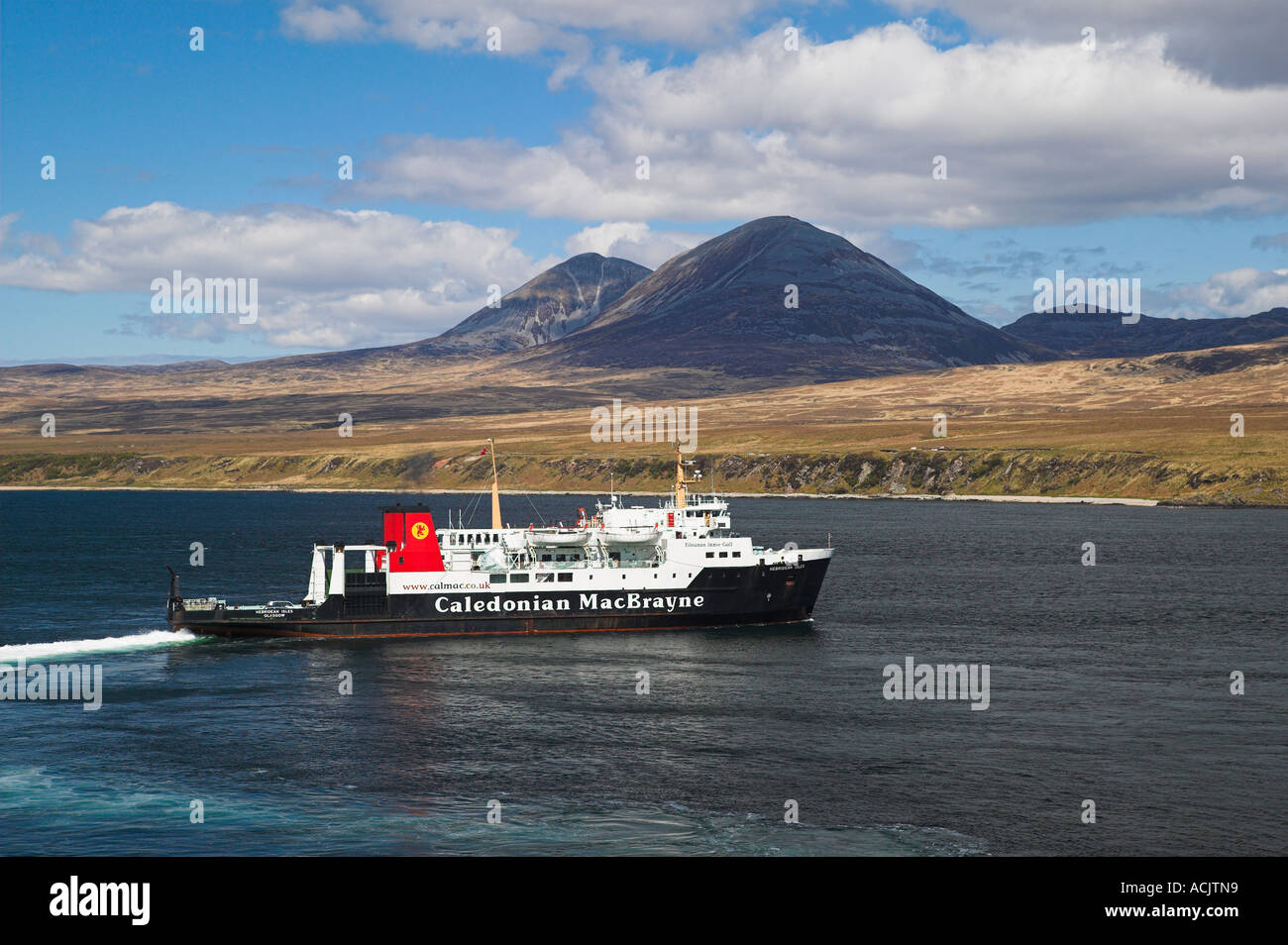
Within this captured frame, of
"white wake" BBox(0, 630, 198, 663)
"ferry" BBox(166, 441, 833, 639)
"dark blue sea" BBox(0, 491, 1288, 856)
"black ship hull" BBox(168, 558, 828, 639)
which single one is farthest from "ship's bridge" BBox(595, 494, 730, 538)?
"white wake" BBox(0, 630, 198, 663)

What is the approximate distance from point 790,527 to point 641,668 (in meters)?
93.1

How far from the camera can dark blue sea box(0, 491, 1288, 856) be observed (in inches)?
1686

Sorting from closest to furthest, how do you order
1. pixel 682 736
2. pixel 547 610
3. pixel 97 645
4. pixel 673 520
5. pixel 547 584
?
pixel 682 736 → pixel 97 645 → pixel 547 610 → pixel 547 584 → pixel 673 520

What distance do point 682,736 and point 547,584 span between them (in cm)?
3089

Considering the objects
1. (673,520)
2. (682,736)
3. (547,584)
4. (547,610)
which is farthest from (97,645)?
(682,736)

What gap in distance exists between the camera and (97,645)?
77.1m

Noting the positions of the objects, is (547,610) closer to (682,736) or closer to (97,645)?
(97,645)

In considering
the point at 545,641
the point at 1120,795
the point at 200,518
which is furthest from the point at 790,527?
the point at 1120,795

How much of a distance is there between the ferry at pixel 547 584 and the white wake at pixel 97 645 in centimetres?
159

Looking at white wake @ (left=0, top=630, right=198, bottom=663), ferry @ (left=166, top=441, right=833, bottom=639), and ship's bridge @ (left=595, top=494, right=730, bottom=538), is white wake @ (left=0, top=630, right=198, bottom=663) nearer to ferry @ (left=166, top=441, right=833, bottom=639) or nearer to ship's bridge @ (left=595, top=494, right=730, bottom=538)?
ferry @ (left=166, top=441, right=833, bottom=639)

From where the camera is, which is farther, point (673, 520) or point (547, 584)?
point (673, 520)

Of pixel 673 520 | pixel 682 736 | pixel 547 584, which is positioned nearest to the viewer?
pixel 682 736

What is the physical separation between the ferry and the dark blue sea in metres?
2.17
